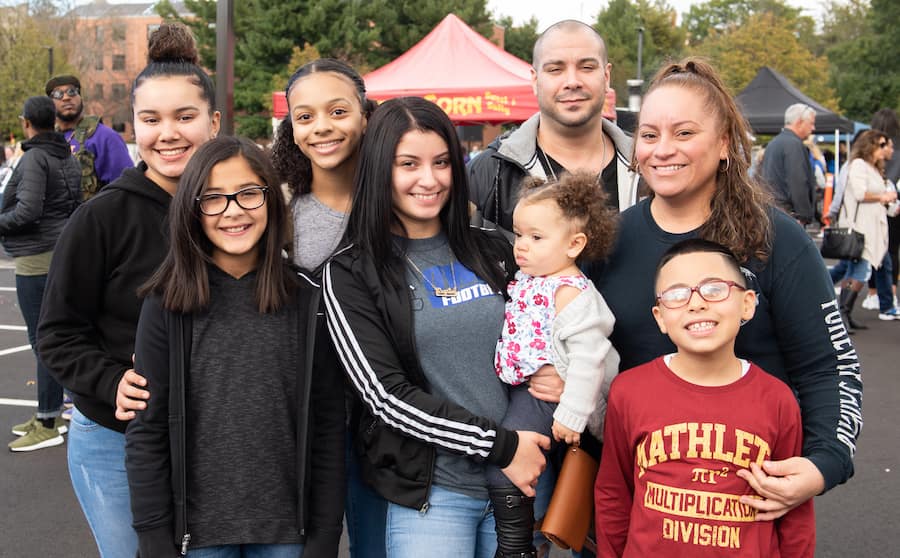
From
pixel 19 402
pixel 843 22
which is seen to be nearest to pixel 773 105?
pixel 19 402

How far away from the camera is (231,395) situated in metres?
2.16

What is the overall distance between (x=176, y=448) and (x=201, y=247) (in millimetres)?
578

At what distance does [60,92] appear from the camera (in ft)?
19.9

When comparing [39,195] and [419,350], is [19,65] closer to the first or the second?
[39,195]

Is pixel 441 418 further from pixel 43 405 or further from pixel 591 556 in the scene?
pixel 43 405

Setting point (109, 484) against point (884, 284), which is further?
point (884, 284)

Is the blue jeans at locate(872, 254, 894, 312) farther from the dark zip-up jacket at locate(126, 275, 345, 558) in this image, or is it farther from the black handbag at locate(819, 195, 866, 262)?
the dark zip-up jacket at locate(126, 275, 345, 558)

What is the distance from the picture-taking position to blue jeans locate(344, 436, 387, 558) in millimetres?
2418

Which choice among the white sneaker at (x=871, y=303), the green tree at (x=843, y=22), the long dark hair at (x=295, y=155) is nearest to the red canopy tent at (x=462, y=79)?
the white sneaker at (x=871, y=303)

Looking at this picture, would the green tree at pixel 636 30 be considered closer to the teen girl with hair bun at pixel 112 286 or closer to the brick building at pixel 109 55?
the brick building at pixel 109 55

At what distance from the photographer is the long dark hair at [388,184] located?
2.36 metres

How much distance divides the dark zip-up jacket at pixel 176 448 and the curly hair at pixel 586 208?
823 mm

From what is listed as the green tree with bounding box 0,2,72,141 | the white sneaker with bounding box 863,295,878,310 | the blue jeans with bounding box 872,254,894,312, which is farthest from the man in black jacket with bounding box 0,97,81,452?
the green tree with bounding box 0,2,72,141

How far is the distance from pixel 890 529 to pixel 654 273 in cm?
294
